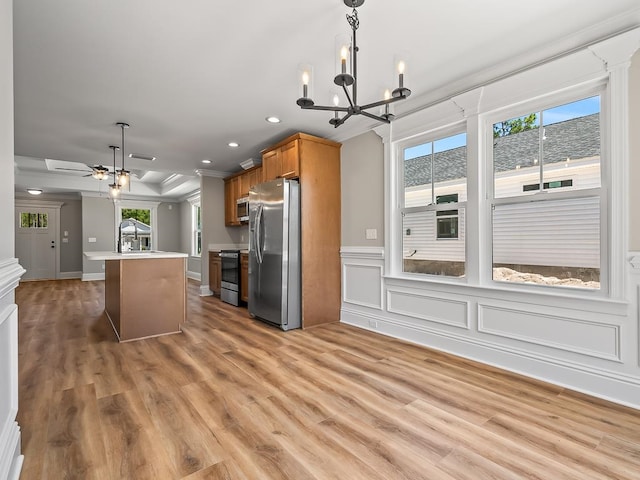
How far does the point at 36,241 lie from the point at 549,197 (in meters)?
11.5

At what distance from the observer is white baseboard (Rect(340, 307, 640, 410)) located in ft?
7.02

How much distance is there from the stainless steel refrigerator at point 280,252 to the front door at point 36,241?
8169 millimetres

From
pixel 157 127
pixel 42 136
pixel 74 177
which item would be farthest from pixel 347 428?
pixel 74 177

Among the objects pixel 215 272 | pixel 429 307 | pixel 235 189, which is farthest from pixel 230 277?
pixel 429 307

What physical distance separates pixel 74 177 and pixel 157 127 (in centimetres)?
601

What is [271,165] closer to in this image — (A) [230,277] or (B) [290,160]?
(B) [290,160]

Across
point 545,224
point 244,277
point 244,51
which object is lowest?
point 244,277

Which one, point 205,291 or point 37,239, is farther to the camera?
point 37,239

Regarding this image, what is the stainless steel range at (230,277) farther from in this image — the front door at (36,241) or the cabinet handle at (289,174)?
the front door at (36,241)

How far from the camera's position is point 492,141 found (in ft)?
9.57

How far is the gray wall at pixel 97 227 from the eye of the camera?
28.9 ft

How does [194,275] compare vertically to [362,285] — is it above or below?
below

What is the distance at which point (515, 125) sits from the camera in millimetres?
2773

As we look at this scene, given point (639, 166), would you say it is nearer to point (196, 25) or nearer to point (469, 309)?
point (469, 309)
